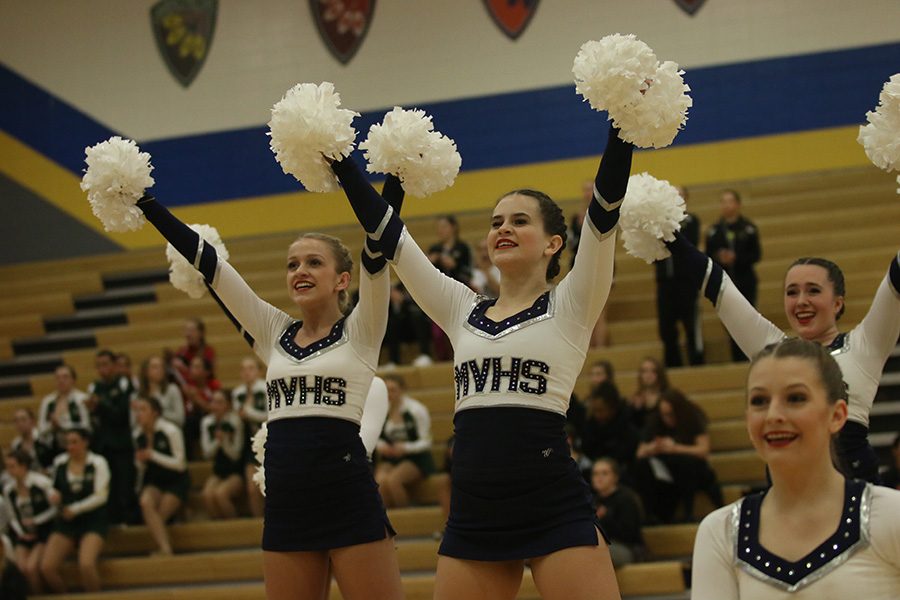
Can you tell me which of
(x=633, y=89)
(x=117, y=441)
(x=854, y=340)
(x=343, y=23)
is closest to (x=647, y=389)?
(x=117, y=441)

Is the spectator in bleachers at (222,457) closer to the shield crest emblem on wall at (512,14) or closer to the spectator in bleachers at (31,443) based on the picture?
the spectator in bleachers at (31,443)

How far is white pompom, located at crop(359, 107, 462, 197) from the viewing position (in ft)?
11.2

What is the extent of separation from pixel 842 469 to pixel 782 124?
9.38m

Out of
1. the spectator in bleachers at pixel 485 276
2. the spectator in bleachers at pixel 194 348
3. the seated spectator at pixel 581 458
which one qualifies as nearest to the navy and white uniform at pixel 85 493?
the spectator in bleachers at pixel 194 348

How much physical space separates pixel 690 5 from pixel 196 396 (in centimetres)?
611

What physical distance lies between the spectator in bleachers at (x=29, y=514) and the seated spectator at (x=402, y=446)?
238cm

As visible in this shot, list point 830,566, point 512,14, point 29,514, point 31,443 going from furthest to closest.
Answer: point 512,14 < point 31,443 < point 29,514 < point 830,566

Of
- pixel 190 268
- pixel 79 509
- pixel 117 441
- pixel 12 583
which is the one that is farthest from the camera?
pixel 117 441

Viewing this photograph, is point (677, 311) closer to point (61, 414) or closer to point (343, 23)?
point (61, 414)

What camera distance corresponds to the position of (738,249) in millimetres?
8539

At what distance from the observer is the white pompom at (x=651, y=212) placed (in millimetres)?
3582

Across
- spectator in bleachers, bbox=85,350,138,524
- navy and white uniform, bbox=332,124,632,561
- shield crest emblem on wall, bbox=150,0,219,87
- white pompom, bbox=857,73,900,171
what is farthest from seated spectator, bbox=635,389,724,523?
shield crest emblem on wall, bbox=150,0,219,87

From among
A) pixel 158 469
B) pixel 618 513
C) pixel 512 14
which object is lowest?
pixel 618 513

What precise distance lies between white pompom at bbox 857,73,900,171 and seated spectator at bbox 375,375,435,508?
477 centimetres
